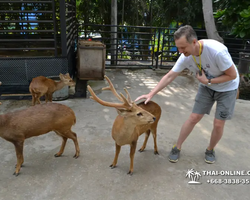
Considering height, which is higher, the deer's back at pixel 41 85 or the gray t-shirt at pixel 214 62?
the gray t-shirt at pixel 214 62

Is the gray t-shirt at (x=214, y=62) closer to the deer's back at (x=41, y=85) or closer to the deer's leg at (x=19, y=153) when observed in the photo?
the deer's leg at (x=19, y=153)

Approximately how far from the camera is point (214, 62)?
8.48ft

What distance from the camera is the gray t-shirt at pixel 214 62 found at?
252cm

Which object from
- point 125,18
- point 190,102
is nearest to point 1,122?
point 190,102

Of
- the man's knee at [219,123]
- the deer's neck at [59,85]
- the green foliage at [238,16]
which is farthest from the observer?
the green foliage at [238,16]

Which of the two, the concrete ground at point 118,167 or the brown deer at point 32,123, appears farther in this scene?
the brown deer at point 32,123

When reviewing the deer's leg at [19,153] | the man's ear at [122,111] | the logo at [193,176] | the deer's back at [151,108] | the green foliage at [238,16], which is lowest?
the logo at [193,176]

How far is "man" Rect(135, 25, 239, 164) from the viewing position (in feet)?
8.18

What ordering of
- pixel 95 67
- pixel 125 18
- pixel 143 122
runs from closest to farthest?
pixel 143 122
pixel 95 67
pixel 125 18

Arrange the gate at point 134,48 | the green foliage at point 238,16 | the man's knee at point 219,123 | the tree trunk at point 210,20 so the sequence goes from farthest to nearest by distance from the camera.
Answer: the gate at point 134,48 < the tree trunk at point 210,20 < the green foliage at point 238,16 < the man's knee at point 219,123

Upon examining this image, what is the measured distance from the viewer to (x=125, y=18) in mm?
10852

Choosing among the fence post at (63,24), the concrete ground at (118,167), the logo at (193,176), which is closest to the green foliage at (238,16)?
the concrete ground at (118,167)

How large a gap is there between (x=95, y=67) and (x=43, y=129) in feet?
13.7

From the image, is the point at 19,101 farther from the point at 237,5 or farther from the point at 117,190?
the point at 237,5
